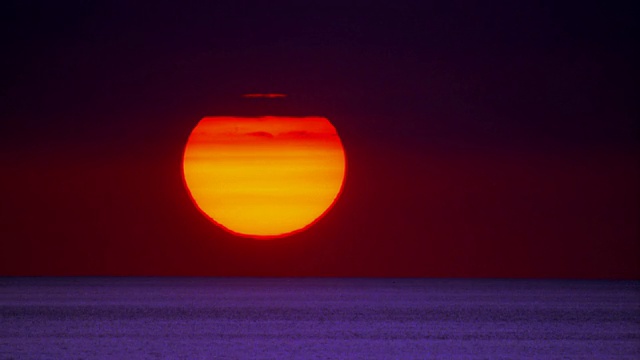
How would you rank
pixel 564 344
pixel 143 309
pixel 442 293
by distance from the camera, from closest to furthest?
1. pixel 564 344
2. pixel 143 309
3. pixel 442 293

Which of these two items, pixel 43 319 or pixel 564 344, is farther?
pixel 43 319

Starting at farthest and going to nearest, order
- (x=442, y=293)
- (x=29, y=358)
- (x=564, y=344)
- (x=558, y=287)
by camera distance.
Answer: (x=558, y=287), (x=442, y=293), (x=564, y=344), (x=29, y=358)

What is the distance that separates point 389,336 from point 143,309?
6.02 meters

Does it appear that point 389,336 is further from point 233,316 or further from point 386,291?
point 386,291

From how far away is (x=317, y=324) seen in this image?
16.2 metres

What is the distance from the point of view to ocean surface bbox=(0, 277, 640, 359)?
13.2 metres

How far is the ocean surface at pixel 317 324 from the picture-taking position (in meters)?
13.2

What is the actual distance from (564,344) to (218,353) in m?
4.08

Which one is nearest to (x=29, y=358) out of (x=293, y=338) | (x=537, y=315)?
(x=293, y=338)

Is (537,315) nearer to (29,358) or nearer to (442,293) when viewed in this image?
(442,293)

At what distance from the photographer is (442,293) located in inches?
987

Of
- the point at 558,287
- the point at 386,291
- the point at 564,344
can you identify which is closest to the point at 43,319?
the point at 564,344

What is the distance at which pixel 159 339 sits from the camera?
47.0 feet

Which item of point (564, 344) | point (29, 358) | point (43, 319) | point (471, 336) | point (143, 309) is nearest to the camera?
point (29, 358)
